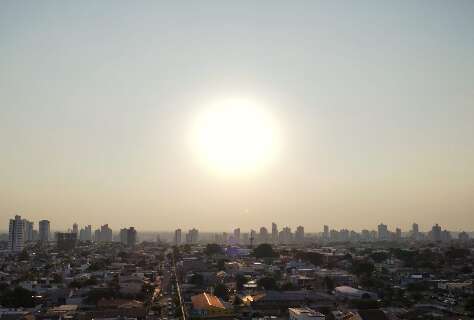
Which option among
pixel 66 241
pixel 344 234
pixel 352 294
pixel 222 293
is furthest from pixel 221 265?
pixel 344 234

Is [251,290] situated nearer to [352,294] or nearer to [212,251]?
[352,294]

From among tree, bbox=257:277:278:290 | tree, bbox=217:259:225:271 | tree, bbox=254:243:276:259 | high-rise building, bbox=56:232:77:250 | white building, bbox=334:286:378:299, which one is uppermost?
high-rise building, bbox=56:232:77:250

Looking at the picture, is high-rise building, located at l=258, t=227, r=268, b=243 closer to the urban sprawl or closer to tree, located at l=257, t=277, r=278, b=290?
the urban sprawl

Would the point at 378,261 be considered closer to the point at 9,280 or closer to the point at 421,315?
the point at 421,315

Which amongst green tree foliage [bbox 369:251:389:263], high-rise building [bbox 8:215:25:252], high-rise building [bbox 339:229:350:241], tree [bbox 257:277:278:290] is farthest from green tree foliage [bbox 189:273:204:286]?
high-rise building [bbox 339:229:350:241]

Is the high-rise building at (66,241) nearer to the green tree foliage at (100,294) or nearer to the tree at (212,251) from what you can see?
the tree at (212,251)

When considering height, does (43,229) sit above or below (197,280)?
above

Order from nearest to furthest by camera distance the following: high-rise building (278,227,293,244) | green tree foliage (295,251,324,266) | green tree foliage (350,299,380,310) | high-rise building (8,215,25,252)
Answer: green tree foliage (350,299,380,310) → green tree foliage (295,251,324,266) → high-rise building (8,215,25,252) → high-rise building (278,227,293,244)

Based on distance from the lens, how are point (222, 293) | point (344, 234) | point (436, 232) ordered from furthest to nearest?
point (344, 234) < point (436, 232) < point (222, 293)

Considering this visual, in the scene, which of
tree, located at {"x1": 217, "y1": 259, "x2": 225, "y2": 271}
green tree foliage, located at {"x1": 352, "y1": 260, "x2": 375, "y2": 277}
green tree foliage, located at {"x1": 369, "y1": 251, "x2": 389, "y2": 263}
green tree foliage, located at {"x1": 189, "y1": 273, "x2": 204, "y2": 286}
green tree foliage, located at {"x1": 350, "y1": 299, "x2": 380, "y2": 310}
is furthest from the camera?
green tree foliage, located at {"x1": 369, "y1": 251, "x2": 389, "y2": 263}

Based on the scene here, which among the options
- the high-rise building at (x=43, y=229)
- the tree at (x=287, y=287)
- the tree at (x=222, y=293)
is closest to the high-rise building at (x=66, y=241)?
the high-rise building at (x=43, y=229)

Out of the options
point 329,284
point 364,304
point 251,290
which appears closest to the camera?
point 364,304

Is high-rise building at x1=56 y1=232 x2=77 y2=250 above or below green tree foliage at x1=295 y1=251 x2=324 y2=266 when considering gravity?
above
